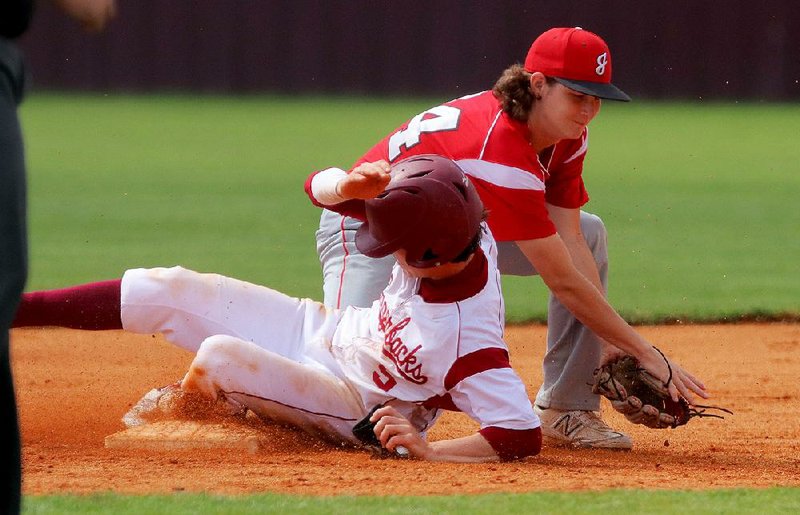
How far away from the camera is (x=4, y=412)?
2.32m

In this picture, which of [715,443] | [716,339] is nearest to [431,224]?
[715,443]

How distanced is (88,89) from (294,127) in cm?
731

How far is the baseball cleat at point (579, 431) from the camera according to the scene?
180 inches

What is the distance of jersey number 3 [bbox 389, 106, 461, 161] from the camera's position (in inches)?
178

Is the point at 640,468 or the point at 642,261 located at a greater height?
the point at 640,468

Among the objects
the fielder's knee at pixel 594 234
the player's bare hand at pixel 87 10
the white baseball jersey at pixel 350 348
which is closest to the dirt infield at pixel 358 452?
the white baseball jersey at pixel 350 348

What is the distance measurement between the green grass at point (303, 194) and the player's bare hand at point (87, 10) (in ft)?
17.8

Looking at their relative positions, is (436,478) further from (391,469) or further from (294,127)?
(294,127)

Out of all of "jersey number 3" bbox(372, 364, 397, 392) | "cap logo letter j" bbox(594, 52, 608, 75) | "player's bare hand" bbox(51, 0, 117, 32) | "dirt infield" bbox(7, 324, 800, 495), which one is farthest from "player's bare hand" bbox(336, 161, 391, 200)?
"player's bare hand" bbox(51, 0, 117, 32)

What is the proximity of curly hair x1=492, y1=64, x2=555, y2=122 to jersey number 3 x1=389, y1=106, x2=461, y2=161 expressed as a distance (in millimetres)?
200

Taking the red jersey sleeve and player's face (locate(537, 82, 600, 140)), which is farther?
the red jersey sleeve

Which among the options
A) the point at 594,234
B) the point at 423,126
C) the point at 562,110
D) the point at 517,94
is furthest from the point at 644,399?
the point at 423,126

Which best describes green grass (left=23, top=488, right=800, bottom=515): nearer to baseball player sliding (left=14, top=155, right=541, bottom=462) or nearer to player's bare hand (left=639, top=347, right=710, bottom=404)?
baseball player sliding (left=14, top=155, right=541, bottom=462)

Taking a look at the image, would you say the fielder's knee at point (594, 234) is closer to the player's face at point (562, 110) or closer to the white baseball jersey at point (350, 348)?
the player's face at point (562, 110)
